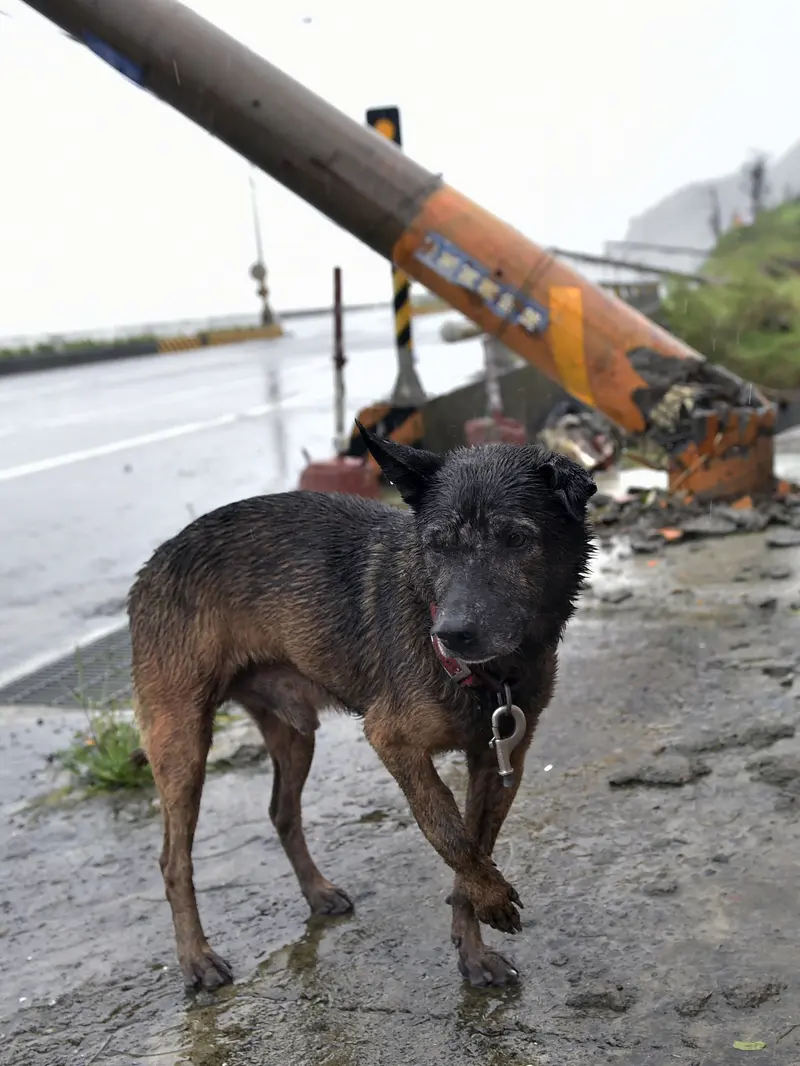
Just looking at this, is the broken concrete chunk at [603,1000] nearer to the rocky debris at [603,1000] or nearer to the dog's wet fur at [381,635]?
the rocky debris at [603,1000]

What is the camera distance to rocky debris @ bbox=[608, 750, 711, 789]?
4.04 m

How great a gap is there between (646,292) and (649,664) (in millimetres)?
17478

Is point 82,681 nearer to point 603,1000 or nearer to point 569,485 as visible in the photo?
point 603,1000

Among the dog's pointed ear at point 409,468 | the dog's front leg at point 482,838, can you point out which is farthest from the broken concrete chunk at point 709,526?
the dog's pointed ear at point 409,468

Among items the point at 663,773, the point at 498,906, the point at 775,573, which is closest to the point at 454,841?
the point at 498,906

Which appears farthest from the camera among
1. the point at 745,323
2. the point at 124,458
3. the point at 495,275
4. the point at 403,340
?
the point at 745,323

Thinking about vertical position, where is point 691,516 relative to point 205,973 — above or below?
above

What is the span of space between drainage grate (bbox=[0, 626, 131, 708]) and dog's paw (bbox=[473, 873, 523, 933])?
2.92 m

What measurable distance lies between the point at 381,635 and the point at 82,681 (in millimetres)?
3103

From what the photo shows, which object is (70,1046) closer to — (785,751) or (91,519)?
(785,751)

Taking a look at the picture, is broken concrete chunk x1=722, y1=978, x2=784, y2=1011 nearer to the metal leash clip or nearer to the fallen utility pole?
the metal leash clip

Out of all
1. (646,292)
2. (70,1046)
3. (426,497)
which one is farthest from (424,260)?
(646,292)

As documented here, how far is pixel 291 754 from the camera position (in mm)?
3719

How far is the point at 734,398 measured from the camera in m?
7.52
